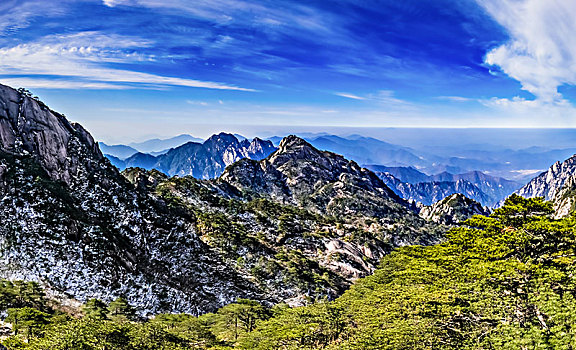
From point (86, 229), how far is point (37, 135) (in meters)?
25.2

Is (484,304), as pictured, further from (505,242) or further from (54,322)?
(54,322)

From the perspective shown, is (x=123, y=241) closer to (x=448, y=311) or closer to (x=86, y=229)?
(x=86, y=229)

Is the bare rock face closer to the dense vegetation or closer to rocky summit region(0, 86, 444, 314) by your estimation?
rocky summit region(0, 86, 444, 314)

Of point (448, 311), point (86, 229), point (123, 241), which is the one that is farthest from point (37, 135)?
point (448, 311)

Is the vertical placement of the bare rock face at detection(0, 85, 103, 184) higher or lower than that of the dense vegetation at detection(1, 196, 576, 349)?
higher

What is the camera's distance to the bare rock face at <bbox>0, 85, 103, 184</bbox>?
62.8 m

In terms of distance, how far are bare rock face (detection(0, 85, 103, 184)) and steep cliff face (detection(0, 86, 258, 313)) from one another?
0.17 metres

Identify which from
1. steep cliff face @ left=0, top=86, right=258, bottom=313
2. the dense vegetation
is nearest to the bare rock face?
steep cliff face @ left=0, top=86, right=258, bottom=313

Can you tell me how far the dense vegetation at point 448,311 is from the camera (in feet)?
73.5

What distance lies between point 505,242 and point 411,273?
11.1 m

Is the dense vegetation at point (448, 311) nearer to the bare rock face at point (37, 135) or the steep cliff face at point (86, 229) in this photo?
the steep cliff face at point (86, 229)

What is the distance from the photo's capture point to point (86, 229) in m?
55.2

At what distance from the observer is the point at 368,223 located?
602 ft

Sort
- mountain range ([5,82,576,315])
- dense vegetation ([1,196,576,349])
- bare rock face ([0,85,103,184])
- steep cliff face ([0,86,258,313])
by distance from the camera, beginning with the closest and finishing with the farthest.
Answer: dense vegetation ([1,196,576,349])
steep cliff face ([0,86,258,313])
mountain range ([5,82,576,315])
bare rock face ([0,85,103,184])
